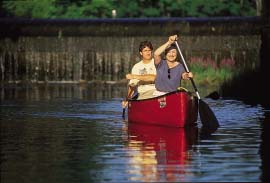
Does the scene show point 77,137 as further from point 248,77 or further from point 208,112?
point 248,77

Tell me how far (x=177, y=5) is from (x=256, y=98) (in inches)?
1137

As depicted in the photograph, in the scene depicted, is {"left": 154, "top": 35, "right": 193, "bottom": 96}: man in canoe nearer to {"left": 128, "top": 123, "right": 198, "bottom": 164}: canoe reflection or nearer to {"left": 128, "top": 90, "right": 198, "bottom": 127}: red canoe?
{"left": 128, "top": 90, "right": 198, "bottom": 127}: red canoe

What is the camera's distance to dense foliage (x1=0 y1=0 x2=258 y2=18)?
64.0 metres

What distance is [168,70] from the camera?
2628 cm

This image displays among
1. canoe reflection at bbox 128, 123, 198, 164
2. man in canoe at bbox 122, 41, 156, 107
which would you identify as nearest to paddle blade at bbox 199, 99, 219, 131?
canoe reflection at bbox 128, 123, 198, 164

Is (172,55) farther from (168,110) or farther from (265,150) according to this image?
(265,150)

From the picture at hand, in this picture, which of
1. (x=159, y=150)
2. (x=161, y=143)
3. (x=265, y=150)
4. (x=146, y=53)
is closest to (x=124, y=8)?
(x=146, y=53)

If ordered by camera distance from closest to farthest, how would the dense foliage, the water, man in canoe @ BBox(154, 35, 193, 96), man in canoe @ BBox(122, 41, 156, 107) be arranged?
the water → man in canoe @ BBox(154, 35, 193, 96) → man in canoe @ BBox(122, 41, 156, 107) → the dense foliage

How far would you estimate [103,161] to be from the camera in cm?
1944

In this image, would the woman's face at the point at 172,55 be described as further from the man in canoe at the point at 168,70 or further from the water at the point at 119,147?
the water at the point at 119,147

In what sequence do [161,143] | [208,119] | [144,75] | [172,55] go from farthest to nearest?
[144,75] → [208,119] → [172,55] → [161,143]

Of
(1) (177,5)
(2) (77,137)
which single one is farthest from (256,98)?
(1) (177,5)

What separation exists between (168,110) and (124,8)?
128 feet

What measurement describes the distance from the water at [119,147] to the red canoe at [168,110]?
0.36 m
